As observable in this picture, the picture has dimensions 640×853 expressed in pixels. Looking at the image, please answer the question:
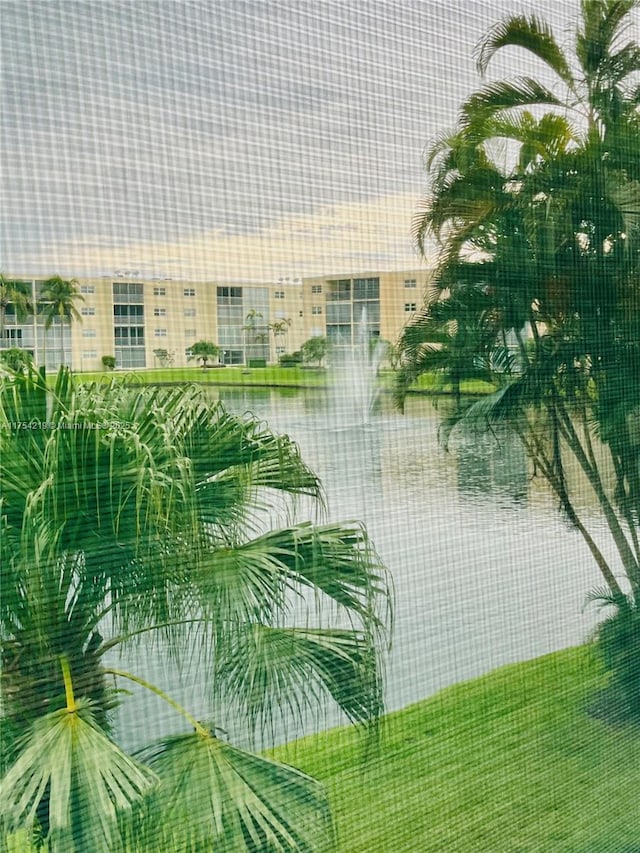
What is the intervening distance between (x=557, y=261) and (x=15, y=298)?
2.20 ft

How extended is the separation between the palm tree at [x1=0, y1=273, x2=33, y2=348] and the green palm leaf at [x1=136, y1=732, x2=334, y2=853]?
12.9 inches

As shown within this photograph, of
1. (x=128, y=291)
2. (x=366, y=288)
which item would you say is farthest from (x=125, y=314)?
(x=366, y=288)

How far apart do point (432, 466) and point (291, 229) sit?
29 cm

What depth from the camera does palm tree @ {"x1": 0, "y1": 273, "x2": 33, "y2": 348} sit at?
23.3 inches

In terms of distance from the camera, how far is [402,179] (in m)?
0.85

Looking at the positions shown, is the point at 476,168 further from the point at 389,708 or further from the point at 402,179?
the point at 389,708

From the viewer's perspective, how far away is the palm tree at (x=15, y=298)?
59cm

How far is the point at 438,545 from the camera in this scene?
2.88ft

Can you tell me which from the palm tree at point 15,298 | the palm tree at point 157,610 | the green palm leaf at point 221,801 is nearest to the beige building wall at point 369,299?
the palm tree at point 157,610

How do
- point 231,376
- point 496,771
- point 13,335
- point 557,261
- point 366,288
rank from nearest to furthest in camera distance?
point 13,335, point 231,376, point 366,288, point 496,771, point 557,261

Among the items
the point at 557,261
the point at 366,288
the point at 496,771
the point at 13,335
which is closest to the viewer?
the point at 13,335

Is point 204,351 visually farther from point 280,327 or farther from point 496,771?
point 496,771

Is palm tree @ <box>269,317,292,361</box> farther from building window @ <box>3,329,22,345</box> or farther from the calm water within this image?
building window @ <box>3,329,22,345</box>

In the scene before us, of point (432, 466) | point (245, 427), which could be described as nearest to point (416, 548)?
point (432, 466)
